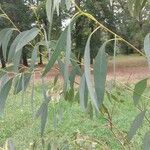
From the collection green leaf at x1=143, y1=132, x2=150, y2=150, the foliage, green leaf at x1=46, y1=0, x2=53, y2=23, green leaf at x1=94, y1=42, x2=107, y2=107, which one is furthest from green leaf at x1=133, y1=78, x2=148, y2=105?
green leaf at x1=46, y1=0, x2=53, y2=23

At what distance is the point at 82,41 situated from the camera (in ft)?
63.5

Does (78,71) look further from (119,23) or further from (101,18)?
(119,23)

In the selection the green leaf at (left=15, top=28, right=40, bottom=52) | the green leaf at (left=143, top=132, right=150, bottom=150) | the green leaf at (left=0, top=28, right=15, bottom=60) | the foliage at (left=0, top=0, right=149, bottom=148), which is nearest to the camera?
the foliage at (left=0, top=0, right=149, bottom=148)

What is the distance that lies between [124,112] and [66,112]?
0.81m

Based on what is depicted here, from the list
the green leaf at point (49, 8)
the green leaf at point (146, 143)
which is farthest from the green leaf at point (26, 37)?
the green leaf at point (146, 143)

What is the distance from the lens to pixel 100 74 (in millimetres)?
1213

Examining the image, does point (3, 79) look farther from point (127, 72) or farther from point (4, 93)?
point (127, 72)

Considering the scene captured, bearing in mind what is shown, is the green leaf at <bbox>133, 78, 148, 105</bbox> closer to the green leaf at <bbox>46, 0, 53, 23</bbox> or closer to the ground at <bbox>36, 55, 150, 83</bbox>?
the ground at <bbox>36, 55, 150, 83</bbox>

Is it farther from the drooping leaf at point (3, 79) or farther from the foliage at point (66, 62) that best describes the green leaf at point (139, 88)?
the drooping leaf at point (3, 79)

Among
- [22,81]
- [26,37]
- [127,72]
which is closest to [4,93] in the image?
[22,81]

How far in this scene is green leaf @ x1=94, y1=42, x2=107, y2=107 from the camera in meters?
1.18

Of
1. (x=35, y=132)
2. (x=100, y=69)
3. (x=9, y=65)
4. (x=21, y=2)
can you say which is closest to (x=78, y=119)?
(x=35, y=132)

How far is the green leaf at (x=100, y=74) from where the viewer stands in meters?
1.18

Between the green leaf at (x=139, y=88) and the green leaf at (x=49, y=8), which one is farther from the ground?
the green leaf at (x=49, y=8)
